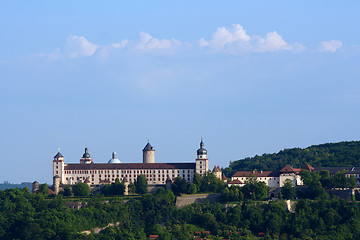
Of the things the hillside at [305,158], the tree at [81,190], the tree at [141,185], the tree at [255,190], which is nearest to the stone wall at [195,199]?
the tree at [255,190]

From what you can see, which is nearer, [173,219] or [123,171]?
[173,219]

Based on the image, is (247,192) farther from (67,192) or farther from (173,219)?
(67,192)

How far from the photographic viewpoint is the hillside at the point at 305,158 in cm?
13401

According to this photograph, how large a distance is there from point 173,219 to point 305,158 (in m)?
53.4

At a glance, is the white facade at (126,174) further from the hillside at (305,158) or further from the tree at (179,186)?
the hillside at (305,158)

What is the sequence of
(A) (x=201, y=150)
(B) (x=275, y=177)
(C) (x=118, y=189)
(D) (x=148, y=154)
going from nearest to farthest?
(B) (x=275, y=177), (C) (x=118, y=189), (A) (x=201, y=150), (D) (x=148, y=154)

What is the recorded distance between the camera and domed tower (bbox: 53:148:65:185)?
11381cm

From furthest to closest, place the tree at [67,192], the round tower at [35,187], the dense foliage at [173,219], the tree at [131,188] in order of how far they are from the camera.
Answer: the round tower at [35,187], the tree at [131,188], the tree at [67,192], the dense foliage at [173,219]

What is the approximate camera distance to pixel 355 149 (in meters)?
141

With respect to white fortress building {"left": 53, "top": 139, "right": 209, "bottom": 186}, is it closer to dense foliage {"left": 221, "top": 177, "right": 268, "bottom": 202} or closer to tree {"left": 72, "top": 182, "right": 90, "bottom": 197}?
tree {"left": 72, "top": 182, "right": 90, "bottom": 197}

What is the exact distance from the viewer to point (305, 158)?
144 m

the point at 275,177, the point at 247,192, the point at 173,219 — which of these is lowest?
the point at 173,219

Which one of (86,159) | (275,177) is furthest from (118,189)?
(275,177)

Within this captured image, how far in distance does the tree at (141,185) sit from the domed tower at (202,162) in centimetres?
837
